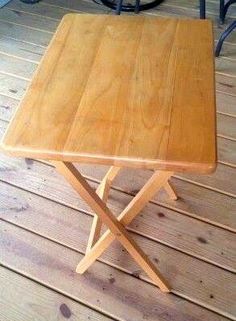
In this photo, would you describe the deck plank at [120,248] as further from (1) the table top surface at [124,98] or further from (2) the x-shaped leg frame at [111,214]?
(1) the table top surface at [124,98]

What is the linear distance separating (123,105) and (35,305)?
0.63 m

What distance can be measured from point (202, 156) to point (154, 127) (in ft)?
0.39

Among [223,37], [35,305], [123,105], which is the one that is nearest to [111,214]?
[123,105]

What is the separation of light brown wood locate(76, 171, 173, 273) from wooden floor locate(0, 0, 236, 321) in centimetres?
7

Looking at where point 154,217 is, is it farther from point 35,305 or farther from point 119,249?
point 35,305

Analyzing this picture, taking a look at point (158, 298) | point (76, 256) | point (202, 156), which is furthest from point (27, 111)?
point (158, 298)

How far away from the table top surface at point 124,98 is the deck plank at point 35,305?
1.70ft

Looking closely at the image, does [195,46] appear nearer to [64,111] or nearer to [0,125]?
[64,111]

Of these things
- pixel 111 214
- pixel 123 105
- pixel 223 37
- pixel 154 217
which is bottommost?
pixel 154 217

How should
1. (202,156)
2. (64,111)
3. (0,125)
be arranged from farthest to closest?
(0,125) → (64,111) → (202,156)

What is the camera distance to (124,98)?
792 mm

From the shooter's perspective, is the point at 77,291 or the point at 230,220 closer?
the point at 77,291

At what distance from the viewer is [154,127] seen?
0.72 meters

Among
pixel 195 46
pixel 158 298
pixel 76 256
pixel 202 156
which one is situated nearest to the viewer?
pixel 202 156
